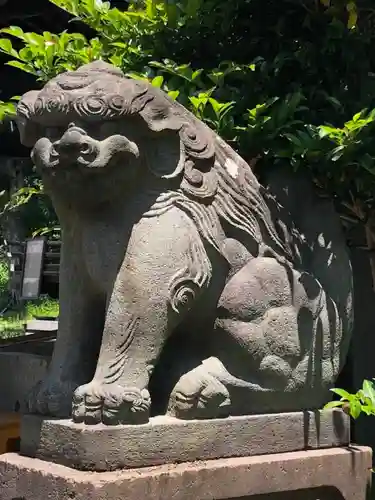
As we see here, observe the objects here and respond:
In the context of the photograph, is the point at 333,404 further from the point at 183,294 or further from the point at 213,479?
the point at 183,294

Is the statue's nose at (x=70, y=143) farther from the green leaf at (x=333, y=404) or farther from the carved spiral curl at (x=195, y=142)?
the green leaf at (x=333, y=404)

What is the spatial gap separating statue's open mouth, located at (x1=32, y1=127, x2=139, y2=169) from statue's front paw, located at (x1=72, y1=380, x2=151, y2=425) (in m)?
0.58

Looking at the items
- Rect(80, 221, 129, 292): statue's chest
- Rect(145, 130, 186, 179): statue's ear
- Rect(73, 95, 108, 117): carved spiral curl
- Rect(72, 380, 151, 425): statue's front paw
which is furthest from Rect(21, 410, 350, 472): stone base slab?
Rect(73, 95, 108, 117): carved spiral curl

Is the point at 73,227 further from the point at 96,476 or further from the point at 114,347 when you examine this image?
the point at 96,476

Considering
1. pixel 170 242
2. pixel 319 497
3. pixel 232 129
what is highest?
pixel 232 129

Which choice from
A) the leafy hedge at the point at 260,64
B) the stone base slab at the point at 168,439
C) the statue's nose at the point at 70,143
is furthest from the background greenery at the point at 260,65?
the stone base slab at the point at 168,439

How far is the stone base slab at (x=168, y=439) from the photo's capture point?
197 centimetres

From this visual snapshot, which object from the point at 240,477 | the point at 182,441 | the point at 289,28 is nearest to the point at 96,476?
the point at 182,441

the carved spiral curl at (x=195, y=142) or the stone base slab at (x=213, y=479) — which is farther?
the carved spiral curl at (x=195, y=142)

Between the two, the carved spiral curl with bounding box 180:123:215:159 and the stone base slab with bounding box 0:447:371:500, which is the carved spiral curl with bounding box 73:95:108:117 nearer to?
the carved spiral curl with bounding box 180:123:215:159

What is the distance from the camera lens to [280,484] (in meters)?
2.24

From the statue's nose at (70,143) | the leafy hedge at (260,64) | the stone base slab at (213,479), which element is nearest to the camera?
the stone base slab at (213,479)

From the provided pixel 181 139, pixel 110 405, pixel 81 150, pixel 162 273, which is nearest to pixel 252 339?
pixel 162 273

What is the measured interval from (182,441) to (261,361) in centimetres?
35
